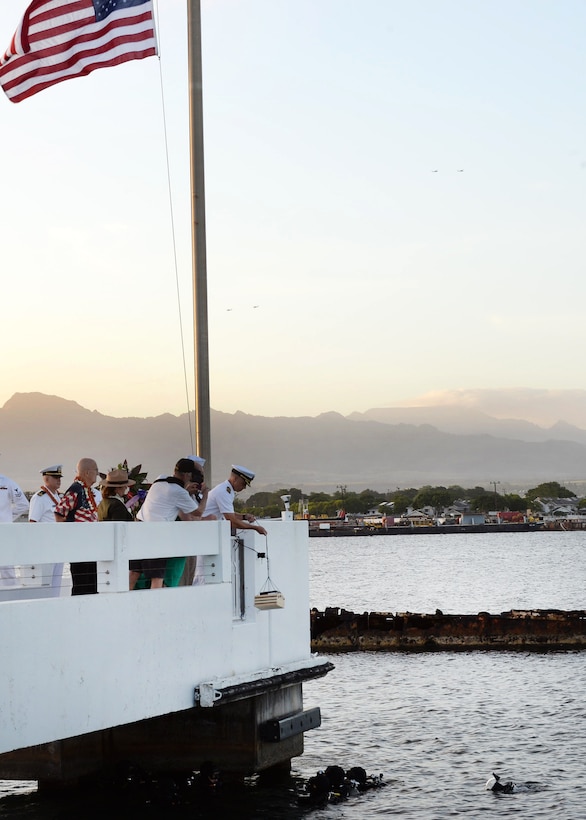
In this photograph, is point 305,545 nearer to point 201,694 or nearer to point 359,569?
point 201,694

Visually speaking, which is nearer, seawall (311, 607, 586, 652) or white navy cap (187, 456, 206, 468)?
white navy cap (187, 456, 206, 468)

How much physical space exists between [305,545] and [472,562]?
133 m

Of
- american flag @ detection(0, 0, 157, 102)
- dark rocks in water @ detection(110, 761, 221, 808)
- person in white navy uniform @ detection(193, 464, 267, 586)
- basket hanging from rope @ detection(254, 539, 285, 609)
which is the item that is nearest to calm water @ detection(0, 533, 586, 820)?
dark rocks in water @ detection(110, 761, 221, 808)

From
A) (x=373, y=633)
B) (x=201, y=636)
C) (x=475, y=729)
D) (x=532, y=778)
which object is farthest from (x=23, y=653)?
(x=373, y=633)

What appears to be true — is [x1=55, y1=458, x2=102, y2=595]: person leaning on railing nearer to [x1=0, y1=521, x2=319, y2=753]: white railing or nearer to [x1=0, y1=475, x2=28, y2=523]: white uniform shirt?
[x1=0, y1=475, x2=28, y2=523]: white uniform shirt

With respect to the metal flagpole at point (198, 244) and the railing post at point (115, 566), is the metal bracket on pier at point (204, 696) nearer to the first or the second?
the railing post at point (115, 566)

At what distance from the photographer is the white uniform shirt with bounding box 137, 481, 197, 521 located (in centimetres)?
1272

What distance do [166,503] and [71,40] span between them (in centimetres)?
596

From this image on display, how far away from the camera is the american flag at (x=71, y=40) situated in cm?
1439

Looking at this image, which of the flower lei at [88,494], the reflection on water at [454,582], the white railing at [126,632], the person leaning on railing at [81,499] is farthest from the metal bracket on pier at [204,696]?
the reflection on water at [454,582]

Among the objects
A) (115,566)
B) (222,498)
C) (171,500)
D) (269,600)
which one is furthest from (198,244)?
(115,566)

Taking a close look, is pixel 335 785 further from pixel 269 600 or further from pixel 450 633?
pixel 450 633

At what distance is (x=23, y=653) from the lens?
9961 mm

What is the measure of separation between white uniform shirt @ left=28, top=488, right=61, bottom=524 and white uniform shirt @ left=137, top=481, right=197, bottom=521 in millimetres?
1222
